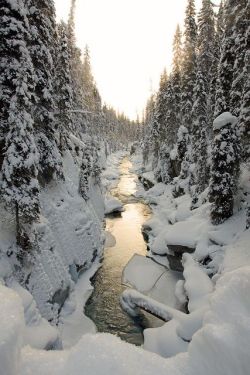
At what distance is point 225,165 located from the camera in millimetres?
19844

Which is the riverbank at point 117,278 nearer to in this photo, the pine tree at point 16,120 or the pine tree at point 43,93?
the pine tree at point 16,120

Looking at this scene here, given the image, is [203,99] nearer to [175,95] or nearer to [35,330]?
[175,95]

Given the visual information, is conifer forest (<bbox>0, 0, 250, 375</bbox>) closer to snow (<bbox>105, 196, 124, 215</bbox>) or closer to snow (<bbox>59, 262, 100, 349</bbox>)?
snow (<bbox>59, 262, 100, 349</bbox>)

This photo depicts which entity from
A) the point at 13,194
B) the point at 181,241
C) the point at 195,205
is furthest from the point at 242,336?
the point at 195,205

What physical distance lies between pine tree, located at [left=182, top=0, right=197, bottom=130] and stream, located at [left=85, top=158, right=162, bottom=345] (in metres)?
12.0

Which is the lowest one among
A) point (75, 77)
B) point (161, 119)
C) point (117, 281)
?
point (117, 281)

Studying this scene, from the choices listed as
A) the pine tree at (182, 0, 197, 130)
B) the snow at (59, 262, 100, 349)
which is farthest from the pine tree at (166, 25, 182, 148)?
the snow at (59, 262, 100, 349)

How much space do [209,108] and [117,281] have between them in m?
20.3

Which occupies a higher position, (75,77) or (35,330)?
Answer: (75,77)

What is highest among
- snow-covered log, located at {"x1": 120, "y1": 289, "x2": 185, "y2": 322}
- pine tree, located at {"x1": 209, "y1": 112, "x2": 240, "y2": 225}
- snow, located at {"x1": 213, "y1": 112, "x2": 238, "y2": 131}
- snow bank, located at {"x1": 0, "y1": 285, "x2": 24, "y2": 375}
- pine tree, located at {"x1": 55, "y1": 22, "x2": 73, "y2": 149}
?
pine tree, located at {"x1": 55, "y1": 22, "x2": 73, "y2": 149}

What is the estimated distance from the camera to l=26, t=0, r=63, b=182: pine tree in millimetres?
18547

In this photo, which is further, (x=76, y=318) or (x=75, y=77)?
(x=75, y=77)

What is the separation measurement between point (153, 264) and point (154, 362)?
51.4ft

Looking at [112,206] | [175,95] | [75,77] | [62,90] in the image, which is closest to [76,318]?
[62,90]
